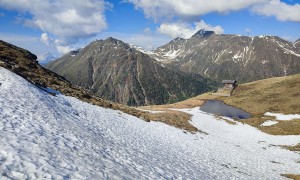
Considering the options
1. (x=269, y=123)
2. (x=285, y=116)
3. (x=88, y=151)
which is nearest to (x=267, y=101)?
(x=285, y=116)

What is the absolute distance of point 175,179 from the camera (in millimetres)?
22344

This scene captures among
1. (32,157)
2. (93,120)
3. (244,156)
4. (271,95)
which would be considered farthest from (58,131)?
(271,95)

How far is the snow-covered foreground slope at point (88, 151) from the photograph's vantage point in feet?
49.8

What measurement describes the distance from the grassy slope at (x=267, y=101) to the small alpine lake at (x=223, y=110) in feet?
9.54

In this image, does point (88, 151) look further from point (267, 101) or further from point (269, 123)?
point (267, 101)

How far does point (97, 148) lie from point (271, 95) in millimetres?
128804

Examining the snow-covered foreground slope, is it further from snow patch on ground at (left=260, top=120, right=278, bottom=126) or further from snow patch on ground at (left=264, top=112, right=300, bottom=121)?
snow patch on ground at (left=264, top=112, right=300, bottom=121)

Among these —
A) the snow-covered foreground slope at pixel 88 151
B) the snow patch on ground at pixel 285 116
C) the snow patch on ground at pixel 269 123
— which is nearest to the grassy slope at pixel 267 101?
the snow patch on ground at pixel 269 123

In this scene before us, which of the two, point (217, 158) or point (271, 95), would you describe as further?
point (271, 95)

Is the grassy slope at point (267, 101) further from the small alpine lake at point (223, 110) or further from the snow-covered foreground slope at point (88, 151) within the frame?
the snow-covered foreground slope at point (88, 151)

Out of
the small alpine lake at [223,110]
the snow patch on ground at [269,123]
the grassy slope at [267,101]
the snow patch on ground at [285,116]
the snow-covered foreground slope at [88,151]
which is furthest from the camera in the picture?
the small alpine lake at [223,110]

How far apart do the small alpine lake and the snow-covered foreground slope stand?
6262 cm

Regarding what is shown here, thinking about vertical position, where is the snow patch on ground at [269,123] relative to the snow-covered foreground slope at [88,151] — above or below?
below

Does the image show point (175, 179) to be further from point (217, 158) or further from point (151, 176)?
point (217, 158)
